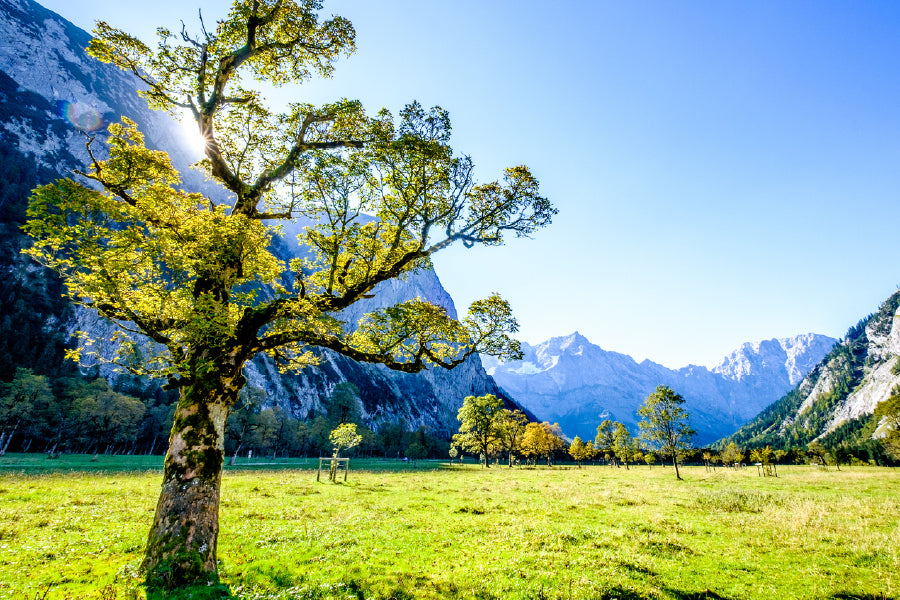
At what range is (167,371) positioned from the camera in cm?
1139

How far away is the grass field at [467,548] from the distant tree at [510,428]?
6080cm

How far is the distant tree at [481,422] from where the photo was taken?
78.4 metres

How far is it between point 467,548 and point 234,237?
14070 millimetres

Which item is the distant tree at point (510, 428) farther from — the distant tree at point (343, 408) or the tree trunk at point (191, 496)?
the tree trunk at point (191, 496)

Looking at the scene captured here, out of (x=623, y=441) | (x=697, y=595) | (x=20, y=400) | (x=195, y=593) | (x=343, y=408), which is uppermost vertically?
(x=343, y=408)

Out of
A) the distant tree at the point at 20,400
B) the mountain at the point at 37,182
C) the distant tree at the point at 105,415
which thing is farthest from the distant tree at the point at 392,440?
the distant tree at the point at 20,400

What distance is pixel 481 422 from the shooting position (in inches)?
3081

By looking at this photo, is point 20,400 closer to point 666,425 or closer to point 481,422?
point 481,422

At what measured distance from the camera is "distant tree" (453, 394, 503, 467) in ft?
257

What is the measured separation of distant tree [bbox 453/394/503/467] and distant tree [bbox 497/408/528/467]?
1.46 metres

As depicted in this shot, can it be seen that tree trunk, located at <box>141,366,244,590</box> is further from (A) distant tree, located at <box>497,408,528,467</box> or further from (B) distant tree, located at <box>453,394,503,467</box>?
(A) distant tree, located at <box>497,408,528,467</box>

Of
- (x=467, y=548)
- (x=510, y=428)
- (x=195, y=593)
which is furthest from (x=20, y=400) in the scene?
(x=467, y=548)

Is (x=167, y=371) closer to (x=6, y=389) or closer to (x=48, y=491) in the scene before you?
(x=48, y=491)

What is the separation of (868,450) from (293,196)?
23826 cm
